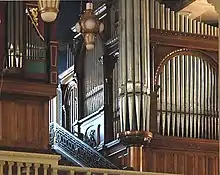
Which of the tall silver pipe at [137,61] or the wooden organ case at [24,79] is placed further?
the tall silver pipe at [137,61]

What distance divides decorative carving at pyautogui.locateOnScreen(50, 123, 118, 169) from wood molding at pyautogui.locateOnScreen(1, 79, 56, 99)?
216cm

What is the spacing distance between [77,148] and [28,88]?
284cm

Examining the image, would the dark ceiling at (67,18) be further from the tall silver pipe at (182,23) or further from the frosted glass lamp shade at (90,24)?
the frosted glass lamp shade at (90,24)

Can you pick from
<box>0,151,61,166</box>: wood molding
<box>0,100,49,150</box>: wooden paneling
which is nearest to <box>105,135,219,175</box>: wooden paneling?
<box>0,100,49,150</box>: wooden paneling

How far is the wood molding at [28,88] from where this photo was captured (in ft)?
45.7

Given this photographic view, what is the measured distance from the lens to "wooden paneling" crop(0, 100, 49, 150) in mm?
13852

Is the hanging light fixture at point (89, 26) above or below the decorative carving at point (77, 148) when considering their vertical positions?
above

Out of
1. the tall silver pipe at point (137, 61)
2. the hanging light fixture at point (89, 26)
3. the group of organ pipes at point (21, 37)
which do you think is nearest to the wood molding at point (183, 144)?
the tall silver pipe at point (137, 61)

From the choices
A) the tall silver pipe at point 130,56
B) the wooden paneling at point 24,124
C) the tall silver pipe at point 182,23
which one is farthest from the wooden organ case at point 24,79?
the tall silver pipe at point 182,23

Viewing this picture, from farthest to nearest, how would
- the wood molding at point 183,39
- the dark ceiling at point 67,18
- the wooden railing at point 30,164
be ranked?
the dark ceiling at point 67,18, the wood molding at point 183,39, the wooden railing at point 30,164

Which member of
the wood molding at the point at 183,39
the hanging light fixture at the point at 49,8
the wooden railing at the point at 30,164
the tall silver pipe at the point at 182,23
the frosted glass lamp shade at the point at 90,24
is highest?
the tall silver pipe at the point at 182,23

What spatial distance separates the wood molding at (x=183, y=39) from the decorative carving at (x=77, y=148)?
2.26 metres

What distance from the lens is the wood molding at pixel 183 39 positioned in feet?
53.1

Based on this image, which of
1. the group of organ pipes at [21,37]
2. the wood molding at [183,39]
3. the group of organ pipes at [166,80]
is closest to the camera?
the group of organ pipes at [21,37]
